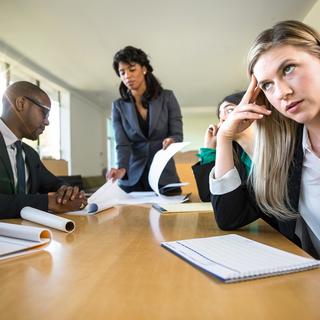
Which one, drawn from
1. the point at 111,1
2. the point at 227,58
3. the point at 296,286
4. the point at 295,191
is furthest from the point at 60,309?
the point at 227,58

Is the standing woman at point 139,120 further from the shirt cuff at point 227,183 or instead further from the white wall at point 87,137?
the white wall at point 87,137

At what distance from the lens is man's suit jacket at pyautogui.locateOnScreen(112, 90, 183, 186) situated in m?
1.63

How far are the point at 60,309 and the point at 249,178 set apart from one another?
0.62 meters

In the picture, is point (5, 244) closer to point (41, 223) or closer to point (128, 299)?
point (41, 223)

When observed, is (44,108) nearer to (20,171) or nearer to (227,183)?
(20,171)

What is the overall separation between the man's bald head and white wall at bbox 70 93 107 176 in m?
5.26

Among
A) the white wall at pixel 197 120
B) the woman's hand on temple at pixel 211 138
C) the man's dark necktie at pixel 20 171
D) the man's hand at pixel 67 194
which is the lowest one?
the man's hand at pixel 67 194

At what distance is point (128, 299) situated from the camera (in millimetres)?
363

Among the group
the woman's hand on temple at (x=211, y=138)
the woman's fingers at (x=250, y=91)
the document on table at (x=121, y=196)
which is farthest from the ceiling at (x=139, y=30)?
the woman's fingers at (x=250, y=91)

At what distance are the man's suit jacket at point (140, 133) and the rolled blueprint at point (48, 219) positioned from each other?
79cm

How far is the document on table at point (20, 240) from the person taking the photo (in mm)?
557

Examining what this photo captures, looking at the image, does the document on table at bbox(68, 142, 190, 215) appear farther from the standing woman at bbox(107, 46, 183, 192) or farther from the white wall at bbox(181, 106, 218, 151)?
the white wall at bbox(181, 106, 218, 151)

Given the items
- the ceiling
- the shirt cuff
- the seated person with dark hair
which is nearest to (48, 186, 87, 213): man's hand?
the seated person with dark hair

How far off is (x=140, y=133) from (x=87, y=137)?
20.7 feet
